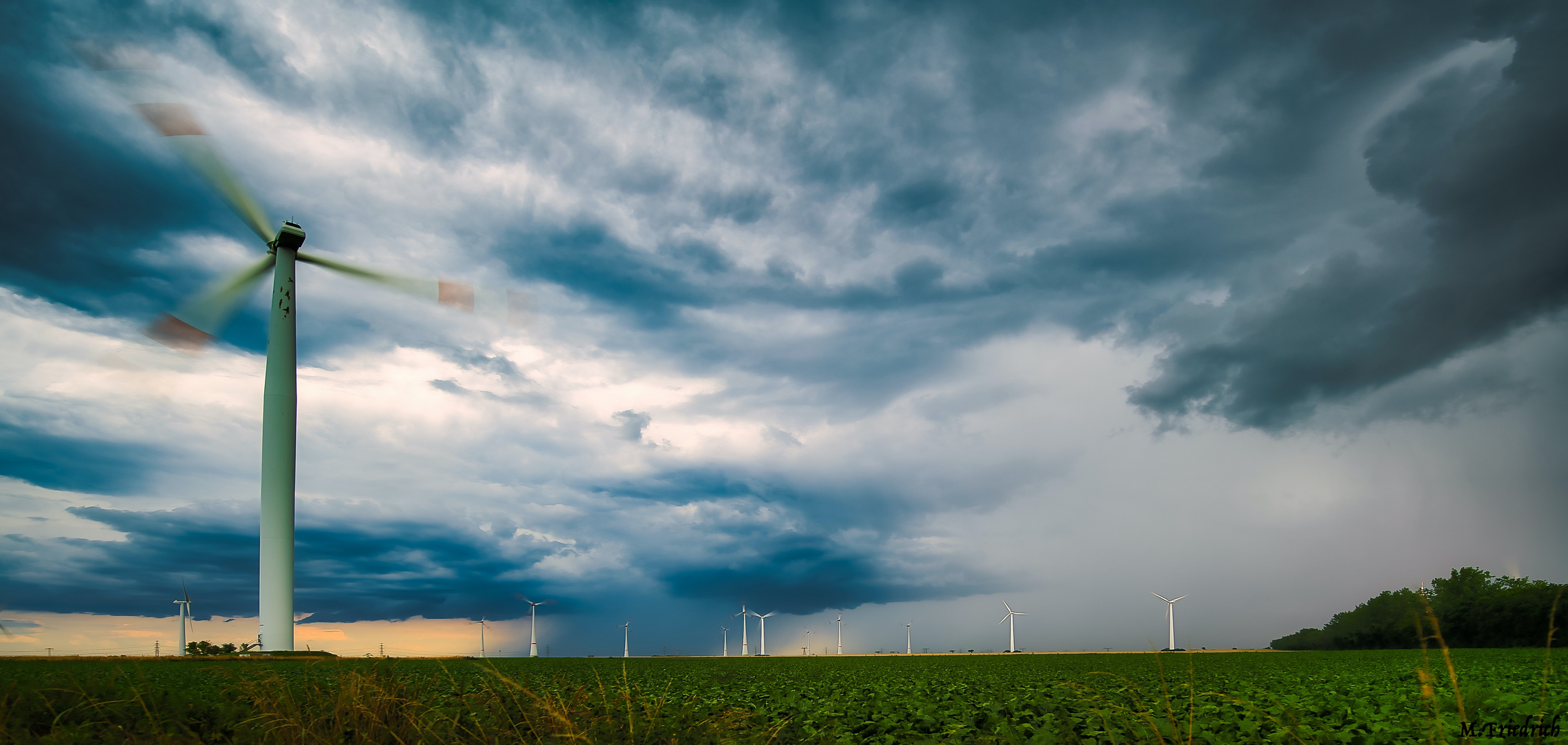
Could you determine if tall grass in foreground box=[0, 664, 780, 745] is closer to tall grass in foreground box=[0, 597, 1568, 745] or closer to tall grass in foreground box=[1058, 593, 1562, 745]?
tall grass in foreground box=[0, 597, 1568, 745]

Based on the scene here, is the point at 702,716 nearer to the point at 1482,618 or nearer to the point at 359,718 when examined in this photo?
the point at 359,718

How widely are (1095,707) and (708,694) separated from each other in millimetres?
14733

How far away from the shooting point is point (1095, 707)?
17.0 metres

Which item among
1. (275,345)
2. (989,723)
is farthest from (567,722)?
(275,345)

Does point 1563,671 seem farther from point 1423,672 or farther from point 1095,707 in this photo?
point 1423,672

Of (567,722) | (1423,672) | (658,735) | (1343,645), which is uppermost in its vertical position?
(1423,672)

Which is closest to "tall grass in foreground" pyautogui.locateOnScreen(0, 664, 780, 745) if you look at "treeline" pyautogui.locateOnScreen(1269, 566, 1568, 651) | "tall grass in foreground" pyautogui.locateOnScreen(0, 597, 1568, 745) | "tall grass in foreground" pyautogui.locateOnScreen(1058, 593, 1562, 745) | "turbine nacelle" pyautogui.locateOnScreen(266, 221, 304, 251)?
"tall grass in foreground" pyautogui.locateOnScreen(0, 597, 1568, 745)

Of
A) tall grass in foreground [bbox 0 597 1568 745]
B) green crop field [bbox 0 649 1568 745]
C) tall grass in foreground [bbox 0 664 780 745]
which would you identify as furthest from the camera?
tall grass in foreground [bbox 0 664 780 745]

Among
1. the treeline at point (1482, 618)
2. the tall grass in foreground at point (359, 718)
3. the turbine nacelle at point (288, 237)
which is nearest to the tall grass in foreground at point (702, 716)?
the tall grass in foreground at point (359, 718)

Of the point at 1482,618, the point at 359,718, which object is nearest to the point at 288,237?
the point at 359,718

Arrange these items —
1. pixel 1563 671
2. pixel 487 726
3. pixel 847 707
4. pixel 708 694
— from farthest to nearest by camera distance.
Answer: pixel 1563 671 < pixel 708 694 < pixel 847 707 < pixel 487 726

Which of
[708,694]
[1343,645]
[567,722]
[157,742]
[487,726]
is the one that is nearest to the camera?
[567,722]

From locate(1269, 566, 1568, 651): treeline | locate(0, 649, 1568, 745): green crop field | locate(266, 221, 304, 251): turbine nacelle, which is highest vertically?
locate(266, 221, 304, 251): turbine nacelle

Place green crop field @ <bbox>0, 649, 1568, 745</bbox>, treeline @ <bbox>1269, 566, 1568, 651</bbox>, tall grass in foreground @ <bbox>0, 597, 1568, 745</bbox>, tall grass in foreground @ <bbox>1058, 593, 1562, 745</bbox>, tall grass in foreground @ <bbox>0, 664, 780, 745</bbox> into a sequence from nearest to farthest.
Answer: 1. tall grass in foreground @ <bbox>1058, 593, 1562, 745</bbox>
2. tall grass in foreground @ <bbox>0, 597, 1568, 745</bbox>
3. green crop field @ <bbox>0, 649, 1568, 745</bbox>
4. tall grass in foreground @ <bbox>0, 664, 780, 745</bbox>
5. treeline @ <bbox>1269, 566, 1568, 651</bbox>
